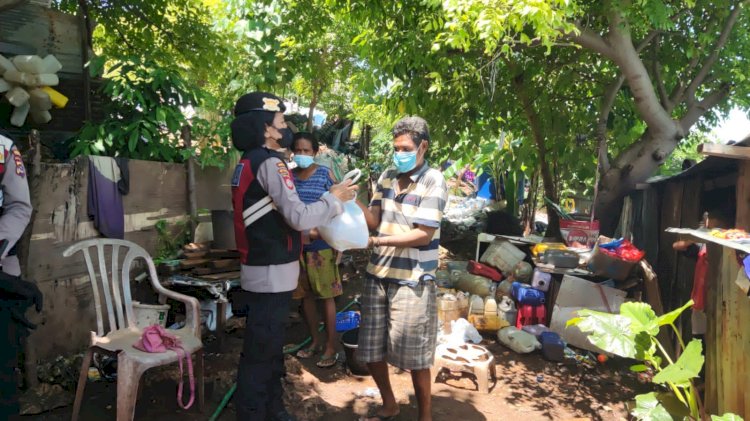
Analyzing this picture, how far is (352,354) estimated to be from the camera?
407 cm

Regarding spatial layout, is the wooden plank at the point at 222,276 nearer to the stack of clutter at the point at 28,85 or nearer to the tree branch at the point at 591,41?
the stack of clutter at the point at 28,85

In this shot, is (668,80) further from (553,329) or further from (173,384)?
(173,384)

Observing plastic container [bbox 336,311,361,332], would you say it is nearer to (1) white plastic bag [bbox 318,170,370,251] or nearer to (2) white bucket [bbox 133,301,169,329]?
(2) white bucket [bbox 133,301,169,329]

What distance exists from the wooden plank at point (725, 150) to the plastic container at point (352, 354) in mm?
2869

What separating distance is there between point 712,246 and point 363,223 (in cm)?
257

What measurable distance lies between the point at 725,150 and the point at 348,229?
262cm

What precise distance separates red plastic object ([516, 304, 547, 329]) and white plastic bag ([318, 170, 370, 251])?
3311mm

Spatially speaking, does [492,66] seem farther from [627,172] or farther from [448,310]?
[448,310]

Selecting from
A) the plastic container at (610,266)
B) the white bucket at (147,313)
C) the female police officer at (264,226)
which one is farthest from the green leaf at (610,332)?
the white bucket at (147,313)

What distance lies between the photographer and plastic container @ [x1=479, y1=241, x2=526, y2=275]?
256 inches

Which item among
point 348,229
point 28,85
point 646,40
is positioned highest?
point 646,40

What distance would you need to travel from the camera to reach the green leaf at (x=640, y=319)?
2.98m

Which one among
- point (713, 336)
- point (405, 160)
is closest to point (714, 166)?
point (713, 336)

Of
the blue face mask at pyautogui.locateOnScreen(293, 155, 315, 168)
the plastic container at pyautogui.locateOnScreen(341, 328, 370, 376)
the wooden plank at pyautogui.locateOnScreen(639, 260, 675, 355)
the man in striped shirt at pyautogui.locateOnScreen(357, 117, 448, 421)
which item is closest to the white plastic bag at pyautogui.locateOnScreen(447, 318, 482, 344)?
the plastic container at pyautogui.locateOnScreen(341, 328, 370, 376)
